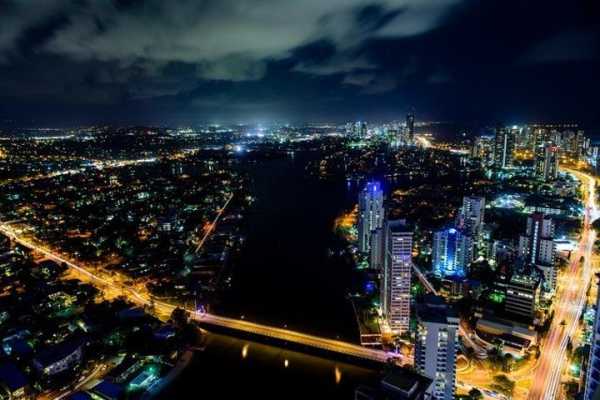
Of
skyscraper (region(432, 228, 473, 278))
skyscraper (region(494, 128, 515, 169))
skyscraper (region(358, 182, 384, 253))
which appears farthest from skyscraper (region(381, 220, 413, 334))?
skyscraper (region(494, 128, 515, 169))

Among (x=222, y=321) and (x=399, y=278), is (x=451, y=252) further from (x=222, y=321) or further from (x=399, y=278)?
(x=222, y=321)

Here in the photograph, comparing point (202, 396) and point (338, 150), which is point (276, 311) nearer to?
point (202, 396)

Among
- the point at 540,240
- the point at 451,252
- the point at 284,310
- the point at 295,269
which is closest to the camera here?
the point at 284,310

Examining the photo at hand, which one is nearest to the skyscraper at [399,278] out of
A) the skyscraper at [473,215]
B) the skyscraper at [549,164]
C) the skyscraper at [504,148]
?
the skyscraper at [473,215]

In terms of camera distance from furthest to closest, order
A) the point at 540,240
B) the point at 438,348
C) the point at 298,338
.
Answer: the point at 540,240 → the point at 298,338 → the point at 438,348

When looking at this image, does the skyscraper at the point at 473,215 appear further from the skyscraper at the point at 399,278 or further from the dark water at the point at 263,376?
the dark water at the point at 263,376

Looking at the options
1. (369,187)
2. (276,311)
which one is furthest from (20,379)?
(369,187)

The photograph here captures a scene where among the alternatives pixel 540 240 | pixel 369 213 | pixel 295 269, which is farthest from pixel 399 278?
→ pixel 540 240
